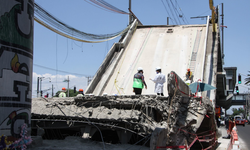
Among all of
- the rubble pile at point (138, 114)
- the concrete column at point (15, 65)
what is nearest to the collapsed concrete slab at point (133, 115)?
the rubble pile at point (138, 114)

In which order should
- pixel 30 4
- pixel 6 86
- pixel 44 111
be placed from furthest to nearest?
pixel 44 111 < pixel 30 4 < pixel 6 86

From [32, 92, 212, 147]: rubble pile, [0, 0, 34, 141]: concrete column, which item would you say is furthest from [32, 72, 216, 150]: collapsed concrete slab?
[0, 0, 34, 141]: concrete column

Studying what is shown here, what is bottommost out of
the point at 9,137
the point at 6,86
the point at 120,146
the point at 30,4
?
the point at 120,146

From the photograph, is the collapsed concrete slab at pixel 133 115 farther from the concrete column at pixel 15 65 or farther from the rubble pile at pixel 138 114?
the concrete column at pixel 15 65

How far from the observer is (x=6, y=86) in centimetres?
475

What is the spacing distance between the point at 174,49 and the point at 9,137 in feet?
38.1

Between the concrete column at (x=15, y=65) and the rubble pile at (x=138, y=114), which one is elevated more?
the concrete column at (x=15, y=65)

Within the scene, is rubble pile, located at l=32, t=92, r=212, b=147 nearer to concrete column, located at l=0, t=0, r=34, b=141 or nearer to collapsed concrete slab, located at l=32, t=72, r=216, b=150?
collapsed concrete slab, located at l=32, t=72, r=216, b=150

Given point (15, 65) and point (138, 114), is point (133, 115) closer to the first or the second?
point (138, 114)

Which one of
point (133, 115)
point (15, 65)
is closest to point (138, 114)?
point (133, 115)

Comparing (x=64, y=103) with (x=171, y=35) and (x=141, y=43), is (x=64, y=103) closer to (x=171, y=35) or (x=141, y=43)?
(x=141, y=43)

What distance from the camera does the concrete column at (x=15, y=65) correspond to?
15.6ft

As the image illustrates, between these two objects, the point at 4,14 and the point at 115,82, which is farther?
the point at 115,82

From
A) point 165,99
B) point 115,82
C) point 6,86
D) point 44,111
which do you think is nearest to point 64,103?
point 44,111
